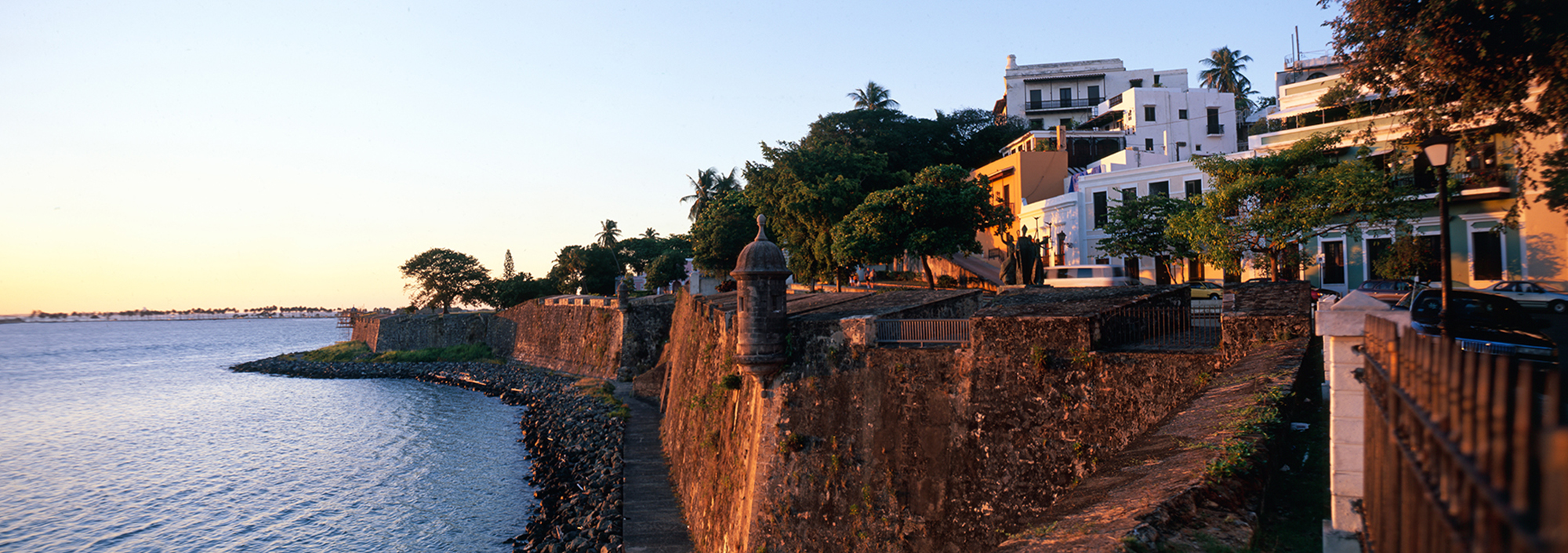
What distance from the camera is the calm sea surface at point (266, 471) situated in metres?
24.0

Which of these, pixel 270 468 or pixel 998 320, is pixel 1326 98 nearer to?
pixel 998 320

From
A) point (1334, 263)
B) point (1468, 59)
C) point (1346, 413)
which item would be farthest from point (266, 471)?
point (1334, 263)

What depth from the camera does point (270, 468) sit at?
3278 centimetres

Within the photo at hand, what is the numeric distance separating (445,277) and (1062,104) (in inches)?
2511

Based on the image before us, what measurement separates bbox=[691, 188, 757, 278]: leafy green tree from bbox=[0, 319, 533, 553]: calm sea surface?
560 inches

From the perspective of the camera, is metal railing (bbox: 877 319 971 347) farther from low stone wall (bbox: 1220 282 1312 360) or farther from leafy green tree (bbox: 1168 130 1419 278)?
leafy green tree (bbox: 1168 130 1419 278)

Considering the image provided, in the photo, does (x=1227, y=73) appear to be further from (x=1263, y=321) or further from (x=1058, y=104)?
(x=1263, y=321)

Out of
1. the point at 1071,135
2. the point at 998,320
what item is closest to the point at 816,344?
the point at 998,320

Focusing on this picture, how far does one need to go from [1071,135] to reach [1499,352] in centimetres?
4030

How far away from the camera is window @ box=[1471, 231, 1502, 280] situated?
27.4 metres

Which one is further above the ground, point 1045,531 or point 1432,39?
point 1432,39

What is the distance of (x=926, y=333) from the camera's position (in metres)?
13.5

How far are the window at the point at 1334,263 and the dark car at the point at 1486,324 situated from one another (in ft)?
58.7

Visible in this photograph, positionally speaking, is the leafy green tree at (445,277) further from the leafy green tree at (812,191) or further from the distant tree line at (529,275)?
the leafy green tree at (812,191)
